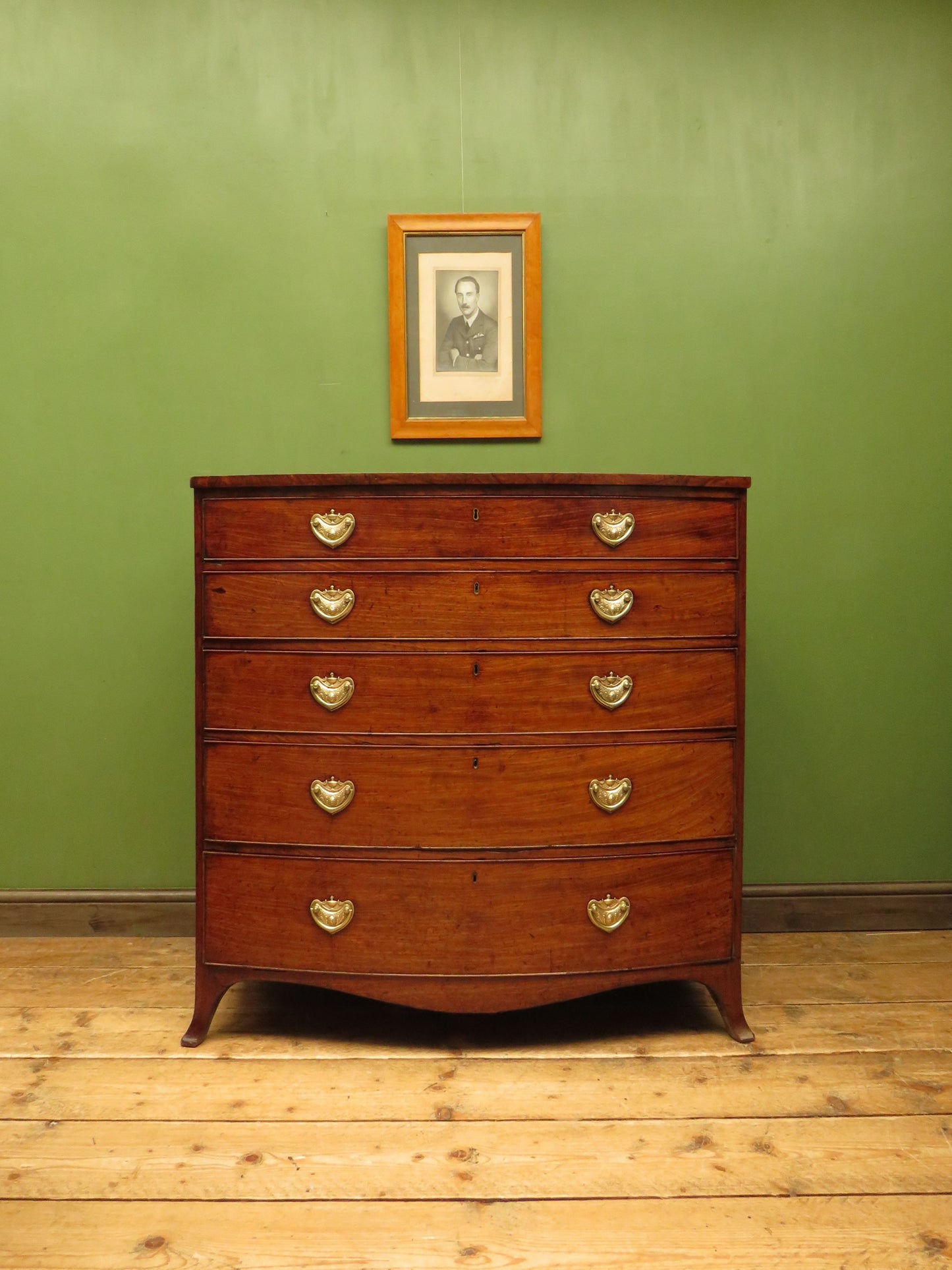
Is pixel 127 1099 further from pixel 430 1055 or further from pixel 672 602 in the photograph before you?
pixel 672 602

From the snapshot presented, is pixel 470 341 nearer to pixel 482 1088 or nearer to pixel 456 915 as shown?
pixel 456 915

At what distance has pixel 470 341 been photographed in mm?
2301

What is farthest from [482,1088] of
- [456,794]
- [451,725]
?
[451,725]

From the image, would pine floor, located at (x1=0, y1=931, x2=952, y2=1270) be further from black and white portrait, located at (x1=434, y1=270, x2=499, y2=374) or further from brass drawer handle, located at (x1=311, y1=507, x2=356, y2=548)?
black and white portrait, located at (x1=434, y1=270, x2=499, y2=374)

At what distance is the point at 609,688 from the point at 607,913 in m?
0.46

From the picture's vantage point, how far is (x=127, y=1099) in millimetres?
1597

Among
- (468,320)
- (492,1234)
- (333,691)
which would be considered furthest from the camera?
(468,320)

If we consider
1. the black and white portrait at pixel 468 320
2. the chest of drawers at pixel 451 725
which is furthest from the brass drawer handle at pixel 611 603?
the black and white portrait at pixel 468 320

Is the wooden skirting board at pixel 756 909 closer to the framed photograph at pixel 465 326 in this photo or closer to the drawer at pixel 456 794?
the drawer at pixel 456 794

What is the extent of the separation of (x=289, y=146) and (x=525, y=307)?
751mm

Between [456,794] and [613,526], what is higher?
A: [613,526]

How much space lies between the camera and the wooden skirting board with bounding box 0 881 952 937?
2361mm

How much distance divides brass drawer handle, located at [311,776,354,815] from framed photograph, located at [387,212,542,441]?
1.00 m

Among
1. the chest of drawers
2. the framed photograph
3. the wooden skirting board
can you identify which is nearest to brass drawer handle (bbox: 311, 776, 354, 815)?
the chest of drawers
